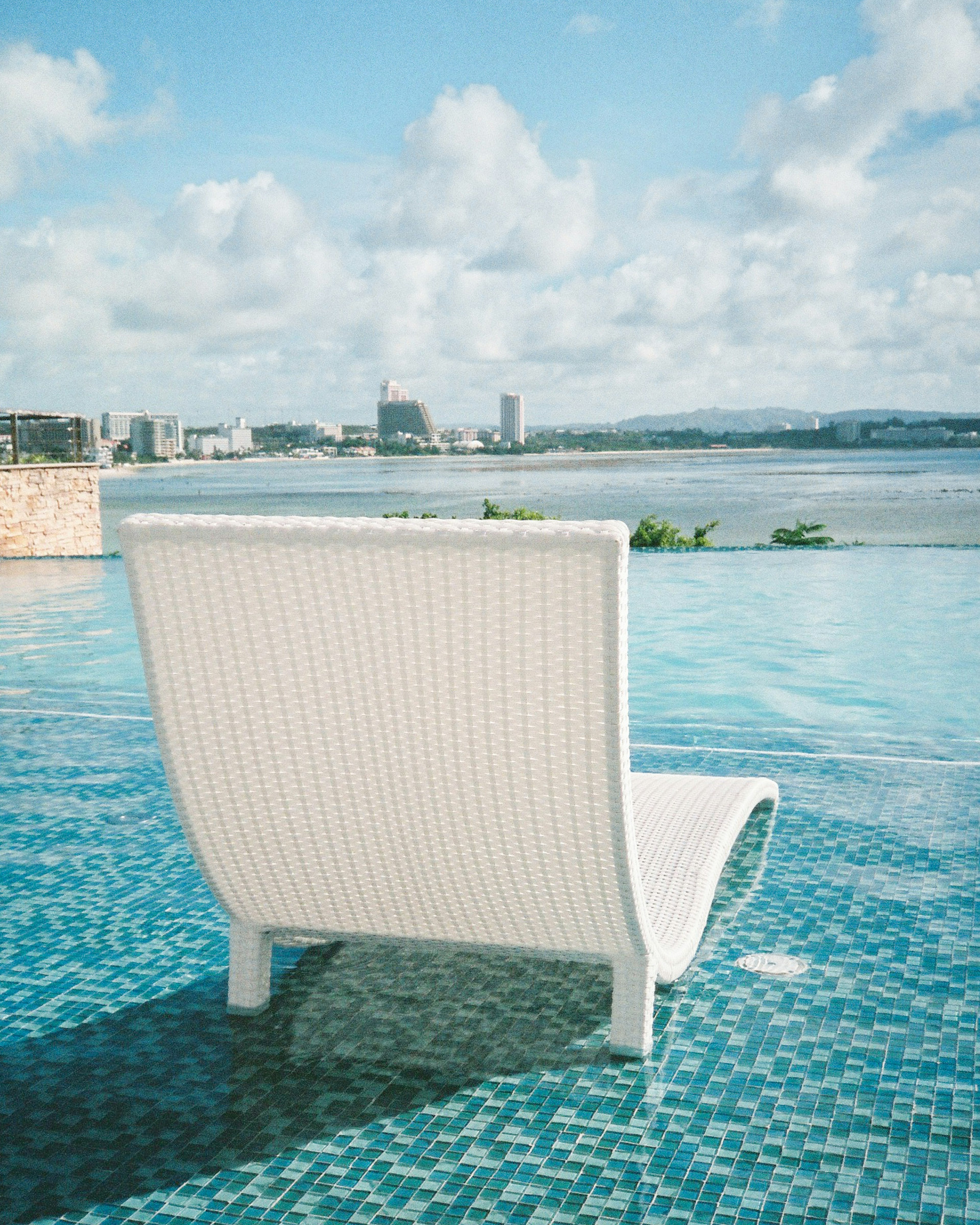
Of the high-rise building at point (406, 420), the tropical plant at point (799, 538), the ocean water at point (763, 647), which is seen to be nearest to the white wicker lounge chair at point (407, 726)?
the ocean water at point (763, 647)

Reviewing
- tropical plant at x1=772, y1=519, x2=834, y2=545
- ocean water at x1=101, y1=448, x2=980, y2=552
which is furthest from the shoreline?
tropical plant at x1=772, y1=519, x2=834, y2=545

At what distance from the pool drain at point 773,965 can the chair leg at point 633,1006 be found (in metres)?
0.44

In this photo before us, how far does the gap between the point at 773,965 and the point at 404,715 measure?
111 cm

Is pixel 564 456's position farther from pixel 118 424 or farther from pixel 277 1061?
pixel 277 1061

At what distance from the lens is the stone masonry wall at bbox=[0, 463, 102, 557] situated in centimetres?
1619

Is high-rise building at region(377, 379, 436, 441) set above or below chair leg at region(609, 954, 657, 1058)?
above

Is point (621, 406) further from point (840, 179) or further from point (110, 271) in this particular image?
point (110, 271)

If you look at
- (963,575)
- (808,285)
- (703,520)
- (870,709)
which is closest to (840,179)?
(808,285)

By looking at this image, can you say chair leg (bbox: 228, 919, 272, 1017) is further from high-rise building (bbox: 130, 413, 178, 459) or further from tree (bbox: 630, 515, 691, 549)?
high-rise building (bbox: 130, 413, 178, 459)

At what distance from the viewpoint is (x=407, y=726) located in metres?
1.77

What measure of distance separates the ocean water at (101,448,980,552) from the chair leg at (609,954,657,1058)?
16.0m

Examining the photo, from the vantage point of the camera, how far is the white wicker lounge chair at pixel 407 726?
5.37 ft

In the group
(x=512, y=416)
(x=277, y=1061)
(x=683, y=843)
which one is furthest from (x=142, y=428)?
(x=277, y=1061)

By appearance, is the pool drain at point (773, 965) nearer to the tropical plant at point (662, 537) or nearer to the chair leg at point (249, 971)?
the chair leg at point (249, 971)
